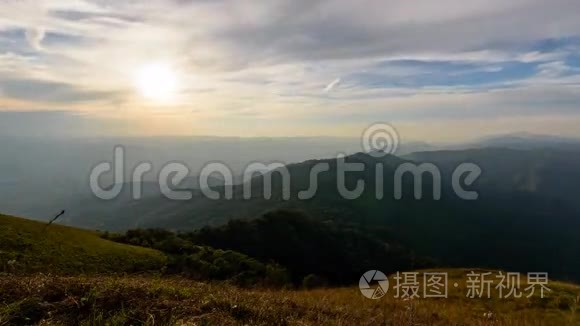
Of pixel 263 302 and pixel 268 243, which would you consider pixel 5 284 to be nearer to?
pixel 263 302

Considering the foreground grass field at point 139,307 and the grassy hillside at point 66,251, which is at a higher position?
the foreground grass field at point 139,307

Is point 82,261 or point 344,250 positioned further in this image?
point 344,250

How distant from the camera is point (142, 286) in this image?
664cm

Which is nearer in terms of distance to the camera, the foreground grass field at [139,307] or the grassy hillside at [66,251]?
the foreground grass field at [139,307]

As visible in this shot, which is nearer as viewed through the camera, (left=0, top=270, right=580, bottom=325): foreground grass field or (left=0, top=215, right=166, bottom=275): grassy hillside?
(left=0, top=270, right=580, bottom=325): foreground grass field

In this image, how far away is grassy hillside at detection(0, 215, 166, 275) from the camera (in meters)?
18.5

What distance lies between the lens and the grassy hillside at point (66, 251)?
18531 mm

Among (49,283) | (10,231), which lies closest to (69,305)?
(49,283)

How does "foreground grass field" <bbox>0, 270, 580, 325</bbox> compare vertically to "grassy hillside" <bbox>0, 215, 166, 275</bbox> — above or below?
above

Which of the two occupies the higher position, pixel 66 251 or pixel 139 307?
pixel 139 307

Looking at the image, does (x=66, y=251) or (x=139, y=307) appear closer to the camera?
(x=139, y=307)

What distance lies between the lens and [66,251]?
20.4 metres

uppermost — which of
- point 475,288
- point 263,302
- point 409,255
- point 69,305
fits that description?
point 69,305

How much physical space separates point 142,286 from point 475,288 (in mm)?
17901
